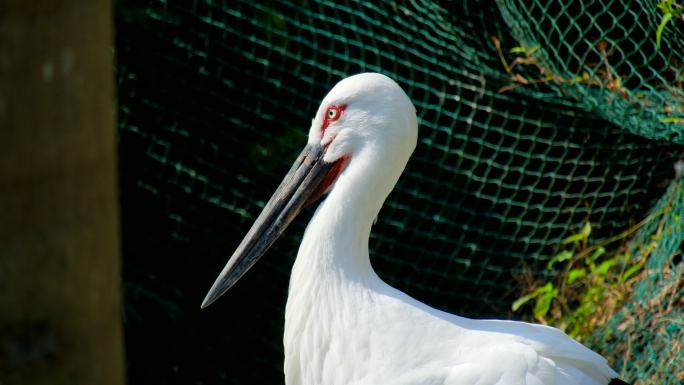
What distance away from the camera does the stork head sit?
2584 mm

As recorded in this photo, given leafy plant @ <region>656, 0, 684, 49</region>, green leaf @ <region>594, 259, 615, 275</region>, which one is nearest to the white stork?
leafy plant @ <region>656, 0, 684, 49</region>

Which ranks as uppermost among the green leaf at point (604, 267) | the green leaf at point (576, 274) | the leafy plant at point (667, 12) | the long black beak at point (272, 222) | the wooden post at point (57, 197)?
the wooden post at point (57, 197)

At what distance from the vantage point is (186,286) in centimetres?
431

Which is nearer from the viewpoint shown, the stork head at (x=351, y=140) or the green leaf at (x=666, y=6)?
the stork head at (x=351, y=140)

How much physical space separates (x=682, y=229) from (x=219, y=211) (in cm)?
183

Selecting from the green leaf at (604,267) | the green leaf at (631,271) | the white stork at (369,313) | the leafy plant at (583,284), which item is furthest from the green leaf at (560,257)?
the white stork at (369,313)

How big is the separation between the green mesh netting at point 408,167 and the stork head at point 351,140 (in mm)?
1251

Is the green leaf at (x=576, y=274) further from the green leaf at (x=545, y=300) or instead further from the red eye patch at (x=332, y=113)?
the red eye patch at (x=332, y=113)

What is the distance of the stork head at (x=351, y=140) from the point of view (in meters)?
2.58

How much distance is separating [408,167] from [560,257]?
716 millimetres

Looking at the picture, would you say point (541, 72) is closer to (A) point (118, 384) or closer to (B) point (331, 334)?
(B) point (331, 334)

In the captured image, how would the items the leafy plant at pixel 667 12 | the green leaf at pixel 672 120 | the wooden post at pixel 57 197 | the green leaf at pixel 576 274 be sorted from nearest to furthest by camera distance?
the wooden post at pixel 57 197
the leafy plant at pixel 667 12
the green leaf at pixel 672 120
the green leaf at pixel 576 274

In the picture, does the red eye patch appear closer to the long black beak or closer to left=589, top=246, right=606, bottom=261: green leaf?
the long black beak

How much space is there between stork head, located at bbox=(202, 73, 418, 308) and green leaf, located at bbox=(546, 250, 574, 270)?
158cm
